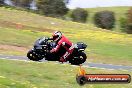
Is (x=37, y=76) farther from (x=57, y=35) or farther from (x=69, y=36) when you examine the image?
(x=69, y=36)

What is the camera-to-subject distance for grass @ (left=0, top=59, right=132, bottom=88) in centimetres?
2316

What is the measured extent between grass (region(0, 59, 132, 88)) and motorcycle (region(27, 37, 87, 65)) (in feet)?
26.8

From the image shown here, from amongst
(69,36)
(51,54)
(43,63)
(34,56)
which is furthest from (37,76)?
(69,36)

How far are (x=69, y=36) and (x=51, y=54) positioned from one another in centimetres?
4539

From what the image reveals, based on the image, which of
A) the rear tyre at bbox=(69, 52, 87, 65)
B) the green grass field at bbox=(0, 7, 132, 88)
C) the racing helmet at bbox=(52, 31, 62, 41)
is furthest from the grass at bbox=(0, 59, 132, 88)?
the rear tyre at bbox=(69, 52, 87, 65)

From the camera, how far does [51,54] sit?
40.6 ft

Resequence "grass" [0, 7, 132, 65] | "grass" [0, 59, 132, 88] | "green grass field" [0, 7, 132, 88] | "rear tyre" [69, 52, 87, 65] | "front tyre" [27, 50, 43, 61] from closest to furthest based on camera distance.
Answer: "rear tyre" [69, 52, 87, 65], "front tyre" [27, 50, 43, 61], "grass" [0, 59, 132, 88], "green grass field" [0, 7, 132, 88], "grass" [0, 7, 132, 65]

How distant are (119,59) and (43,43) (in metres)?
29.8

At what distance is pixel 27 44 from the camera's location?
45.6 meters

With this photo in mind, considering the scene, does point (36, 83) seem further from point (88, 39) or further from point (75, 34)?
point (75, 34)

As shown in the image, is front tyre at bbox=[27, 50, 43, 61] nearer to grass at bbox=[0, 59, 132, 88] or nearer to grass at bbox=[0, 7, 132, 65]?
grass at bbox=[0, 59, 132, 88]

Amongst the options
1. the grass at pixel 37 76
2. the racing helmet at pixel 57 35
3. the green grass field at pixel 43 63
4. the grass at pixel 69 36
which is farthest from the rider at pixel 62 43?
the grass at pixel 69 36

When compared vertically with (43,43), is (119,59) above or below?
below

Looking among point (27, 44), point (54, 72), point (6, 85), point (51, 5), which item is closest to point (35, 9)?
point (51, 5)
